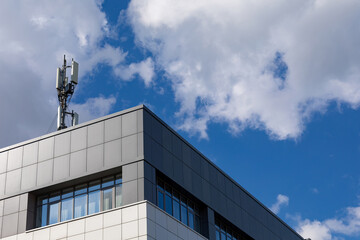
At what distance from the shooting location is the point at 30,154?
1604 inches

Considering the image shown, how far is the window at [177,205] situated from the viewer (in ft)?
128

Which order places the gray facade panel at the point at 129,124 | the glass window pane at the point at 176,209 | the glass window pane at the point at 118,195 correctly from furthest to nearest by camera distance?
the glass window pane at the point at 176,209, the gray facade panel at the point at 129,124, the glass window pane at the point at 118,195

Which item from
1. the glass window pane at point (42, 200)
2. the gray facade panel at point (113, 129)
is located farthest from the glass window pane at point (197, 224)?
the glass window pane at point (42, 200)

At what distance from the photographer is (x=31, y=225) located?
39062mm

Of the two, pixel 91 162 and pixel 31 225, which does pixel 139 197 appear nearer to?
pixel 91 162

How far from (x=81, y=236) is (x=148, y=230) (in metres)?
4.45

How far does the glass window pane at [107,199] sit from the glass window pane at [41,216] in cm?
435

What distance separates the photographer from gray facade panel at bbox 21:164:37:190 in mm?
39812

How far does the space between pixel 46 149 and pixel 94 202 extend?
16.5ft

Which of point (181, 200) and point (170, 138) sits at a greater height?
point (170, 138)

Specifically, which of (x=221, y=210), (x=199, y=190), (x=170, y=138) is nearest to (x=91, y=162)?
(x=170, y=138)

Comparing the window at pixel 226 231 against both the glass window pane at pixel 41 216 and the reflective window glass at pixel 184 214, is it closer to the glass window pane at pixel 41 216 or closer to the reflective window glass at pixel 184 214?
the reflective window glass at pixel 184 214

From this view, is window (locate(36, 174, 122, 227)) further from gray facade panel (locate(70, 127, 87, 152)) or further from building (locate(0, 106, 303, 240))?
gray facade panel (locate(70, 127, 87, 152))

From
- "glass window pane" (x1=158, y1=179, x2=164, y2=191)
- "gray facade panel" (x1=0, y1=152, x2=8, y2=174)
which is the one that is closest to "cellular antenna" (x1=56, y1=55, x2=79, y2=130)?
"gray facade panel" (x1=0, y1=152, x2=8, y2=174)
